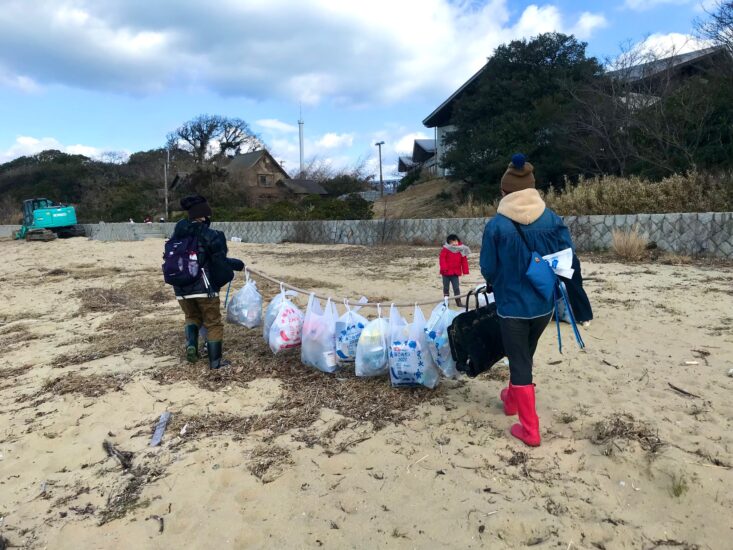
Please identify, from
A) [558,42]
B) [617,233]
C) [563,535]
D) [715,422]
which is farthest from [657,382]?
[558,42]

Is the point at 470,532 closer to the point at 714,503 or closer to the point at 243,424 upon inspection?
the point at 714,503

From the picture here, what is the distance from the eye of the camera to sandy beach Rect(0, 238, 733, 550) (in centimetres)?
254

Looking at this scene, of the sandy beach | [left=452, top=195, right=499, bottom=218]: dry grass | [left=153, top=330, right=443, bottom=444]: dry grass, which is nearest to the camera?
the sandy beach

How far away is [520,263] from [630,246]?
9.48 metres

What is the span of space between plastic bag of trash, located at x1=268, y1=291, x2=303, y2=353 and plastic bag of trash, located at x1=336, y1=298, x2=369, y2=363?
1.67ft

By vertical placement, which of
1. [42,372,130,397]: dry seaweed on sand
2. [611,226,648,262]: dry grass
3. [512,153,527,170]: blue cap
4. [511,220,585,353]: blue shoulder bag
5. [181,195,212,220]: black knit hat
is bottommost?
[42,372,130,397]: dry seaweed on sand

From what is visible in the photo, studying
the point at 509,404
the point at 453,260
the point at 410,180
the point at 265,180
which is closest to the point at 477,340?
the point at 509,404

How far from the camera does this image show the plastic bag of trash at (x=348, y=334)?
Result: 418 centimetres

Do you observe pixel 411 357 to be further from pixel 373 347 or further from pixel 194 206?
pixel 194 206

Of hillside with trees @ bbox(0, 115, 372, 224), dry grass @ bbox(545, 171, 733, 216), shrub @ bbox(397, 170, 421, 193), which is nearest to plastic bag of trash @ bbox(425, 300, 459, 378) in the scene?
dry grass @ bbox(545, 171, 733, 216)

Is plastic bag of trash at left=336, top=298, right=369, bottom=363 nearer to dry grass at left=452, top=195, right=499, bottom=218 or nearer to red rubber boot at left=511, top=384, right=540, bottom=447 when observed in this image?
red rubber boot at left=511, top=384, right=540, bottom=447

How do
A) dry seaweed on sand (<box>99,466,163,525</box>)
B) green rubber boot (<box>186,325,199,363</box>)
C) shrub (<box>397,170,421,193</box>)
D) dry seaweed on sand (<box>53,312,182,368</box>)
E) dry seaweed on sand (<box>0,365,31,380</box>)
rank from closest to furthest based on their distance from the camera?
dry seaweed on sand (<box>99,466,163,525</box>)
green rubber boot (<box>186,325,199,363</box>)
dry seaweed on sand (<box>0,365,31,380</box>)
dry seaweed on sand (<box>53,312,182,368</box>)
shrub (<box>397,170,421,193</box>)

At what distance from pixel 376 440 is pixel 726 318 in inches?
196

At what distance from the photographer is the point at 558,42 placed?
2308 centimetres
